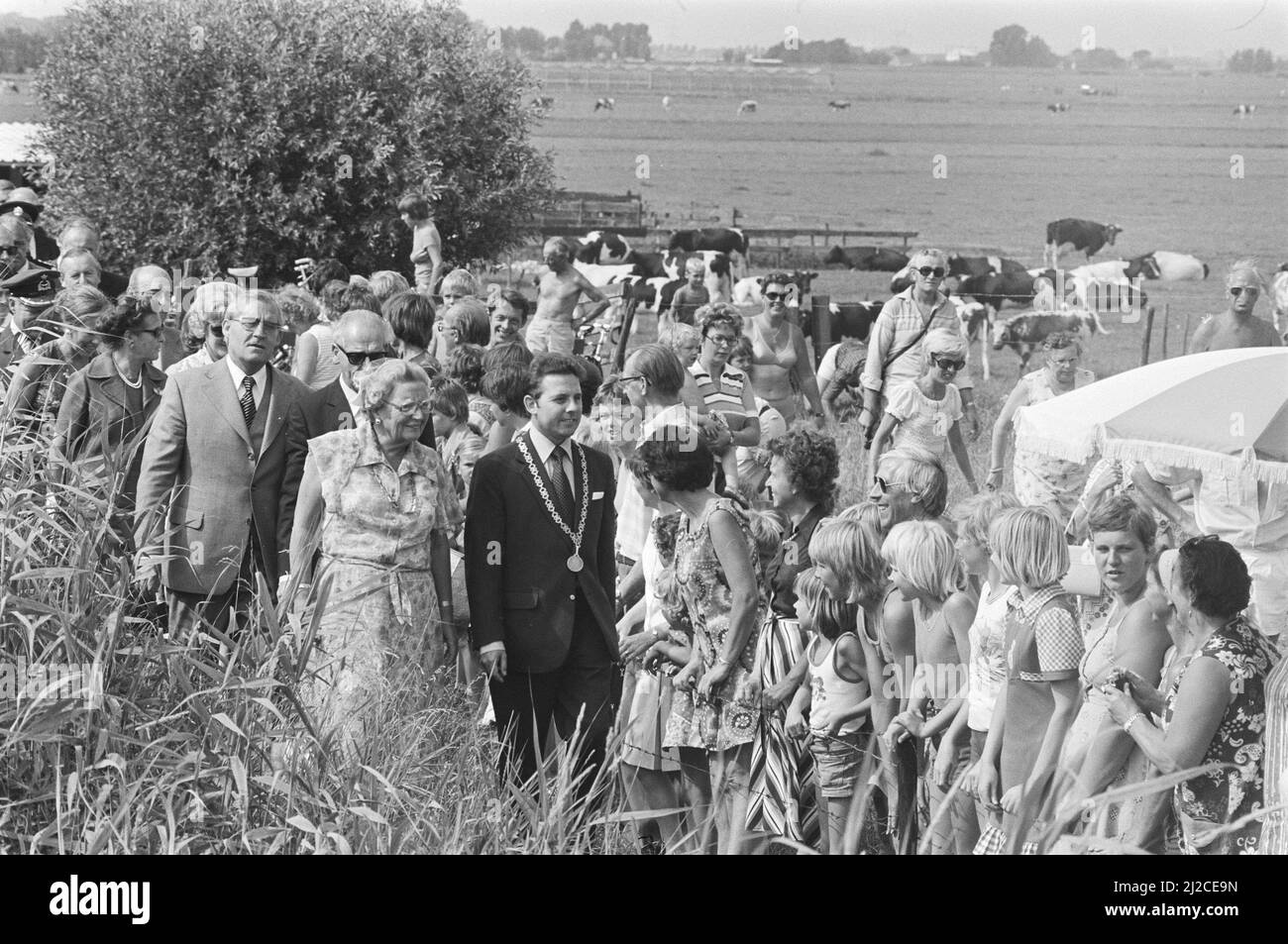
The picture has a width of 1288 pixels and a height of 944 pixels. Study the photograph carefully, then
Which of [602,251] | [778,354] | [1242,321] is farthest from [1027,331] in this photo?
[1242,321]

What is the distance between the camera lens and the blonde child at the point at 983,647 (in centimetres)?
468

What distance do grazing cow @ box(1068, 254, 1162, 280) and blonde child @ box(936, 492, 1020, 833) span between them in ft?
62.0

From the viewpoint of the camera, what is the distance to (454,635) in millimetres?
5484

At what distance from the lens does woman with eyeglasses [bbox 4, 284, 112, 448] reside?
5.97 m

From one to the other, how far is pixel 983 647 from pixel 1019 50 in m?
49.0

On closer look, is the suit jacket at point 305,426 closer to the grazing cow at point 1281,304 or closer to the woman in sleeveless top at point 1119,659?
the woman in sleeveless top at point 1119,659

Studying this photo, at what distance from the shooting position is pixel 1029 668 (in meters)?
4.45

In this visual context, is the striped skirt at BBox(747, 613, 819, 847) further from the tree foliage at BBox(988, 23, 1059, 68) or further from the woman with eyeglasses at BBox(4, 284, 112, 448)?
the tree foliage at BBox(988, 23, 1059, 68)

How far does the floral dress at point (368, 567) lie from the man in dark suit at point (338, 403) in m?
0.52

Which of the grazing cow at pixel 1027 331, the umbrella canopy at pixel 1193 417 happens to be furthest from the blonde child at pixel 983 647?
the grazing cow at pixel 1027 331

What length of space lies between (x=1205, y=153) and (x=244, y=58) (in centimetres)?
3293
